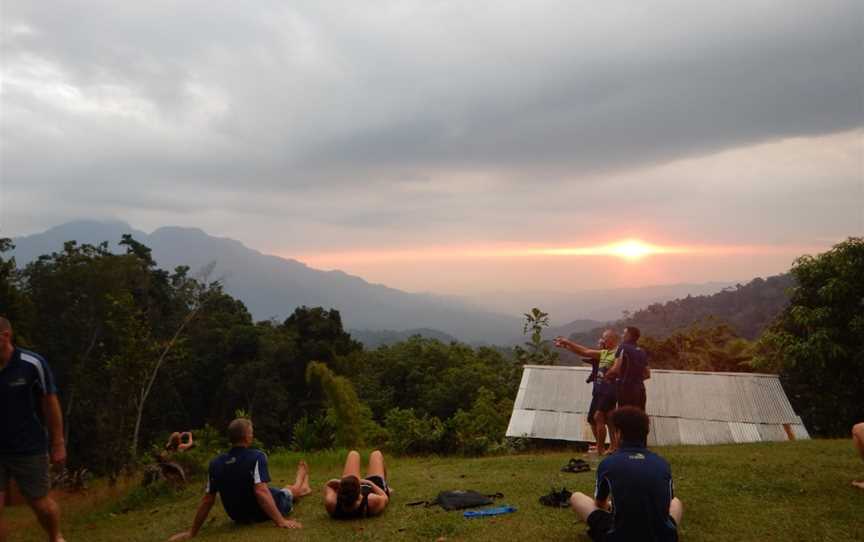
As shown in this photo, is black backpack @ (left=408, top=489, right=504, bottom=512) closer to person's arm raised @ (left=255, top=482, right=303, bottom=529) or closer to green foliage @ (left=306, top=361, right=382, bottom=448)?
person's arm raised @ (left=255, top=482, right=303, bottom=529)

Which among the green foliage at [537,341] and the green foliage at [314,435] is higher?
the green foliage at [537,341]

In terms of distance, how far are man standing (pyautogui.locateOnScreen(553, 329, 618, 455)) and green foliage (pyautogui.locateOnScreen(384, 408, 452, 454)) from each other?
5.27m

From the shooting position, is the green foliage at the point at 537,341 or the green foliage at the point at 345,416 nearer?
the green foliage at the point at 345,416

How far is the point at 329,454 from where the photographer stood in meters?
14.0

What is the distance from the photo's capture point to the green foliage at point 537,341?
27.8 metres

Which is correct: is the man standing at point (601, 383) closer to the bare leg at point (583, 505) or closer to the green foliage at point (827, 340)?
the bare leg at point (583, 505)

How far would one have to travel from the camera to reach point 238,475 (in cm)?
668

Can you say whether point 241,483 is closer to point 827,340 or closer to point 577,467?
point 577,467

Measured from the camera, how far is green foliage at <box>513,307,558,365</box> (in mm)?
27812

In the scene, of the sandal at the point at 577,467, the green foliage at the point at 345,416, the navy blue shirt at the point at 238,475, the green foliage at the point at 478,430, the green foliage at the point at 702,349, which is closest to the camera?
the navy blue shirt at the point at 238,475

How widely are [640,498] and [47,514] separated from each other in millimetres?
5635

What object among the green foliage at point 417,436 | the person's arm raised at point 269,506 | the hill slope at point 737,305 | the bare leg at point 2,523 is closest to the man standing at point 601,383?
the person's arm raised at point 269,506

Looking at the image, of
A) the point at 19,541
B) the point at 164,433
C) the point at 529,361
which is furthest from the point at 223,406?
the point at 19,541

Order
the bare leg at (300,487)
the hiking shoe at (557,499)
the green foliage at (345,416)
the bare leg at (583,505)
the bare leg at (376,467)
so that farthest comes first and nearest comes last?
the green foliage at (345,416) < the bare leg at (300,487) < the bare leg at (376,467) < the hiking shoe at (557,499) < the bare leg at (583,505)
